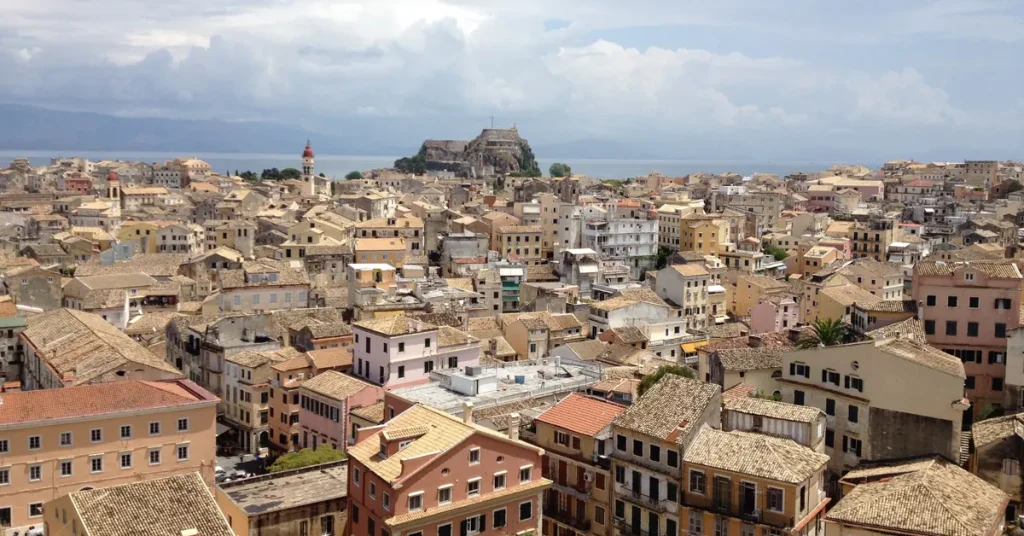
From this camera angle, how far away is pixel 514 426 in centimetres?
3306

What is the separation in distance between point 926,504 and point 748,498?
15.6 feet

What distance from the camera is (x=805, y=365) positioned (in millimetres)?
34312

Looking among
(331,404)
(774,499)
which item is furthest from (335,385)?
(774,499)

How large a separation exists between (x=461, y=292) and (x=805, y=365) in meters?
34.7

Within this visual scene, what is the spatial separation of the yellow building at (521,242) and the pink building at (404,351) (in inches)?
1593

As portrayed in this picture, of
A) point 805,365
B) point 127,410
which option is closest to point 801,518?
point 805,365

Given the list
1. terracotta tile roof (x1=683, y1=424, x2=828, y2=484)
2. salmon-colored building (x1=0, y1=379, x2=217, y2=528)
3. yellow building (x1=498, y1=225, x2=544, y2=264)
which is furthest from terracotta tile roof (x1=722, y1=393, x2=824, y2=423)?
yellow building (x1=498, y1=225, x2=544, y2=264)

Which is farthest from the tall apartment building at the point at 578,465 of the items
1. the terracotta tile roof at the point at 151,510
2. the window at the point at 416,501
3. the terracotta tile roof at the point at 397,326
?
the terracotta tile roof at the point at 397,326

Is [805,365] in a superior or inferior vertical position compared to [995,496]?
superior

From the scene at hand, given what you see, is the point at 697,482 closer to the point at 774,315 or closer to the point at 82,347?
the point at 82,347

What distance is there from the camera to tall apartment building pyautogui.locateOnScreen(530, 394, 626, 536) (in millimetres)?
30906

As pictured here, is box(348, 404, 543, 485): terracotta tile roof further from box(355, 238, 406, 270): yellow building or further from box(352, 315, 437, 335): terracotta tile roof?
box(355, 238, 406, 270): yellow building

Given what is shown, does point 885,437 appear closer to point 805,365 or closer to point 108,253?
point 805,365

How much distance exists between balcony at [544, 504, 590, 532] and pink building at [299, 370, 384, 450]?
38.7ft
